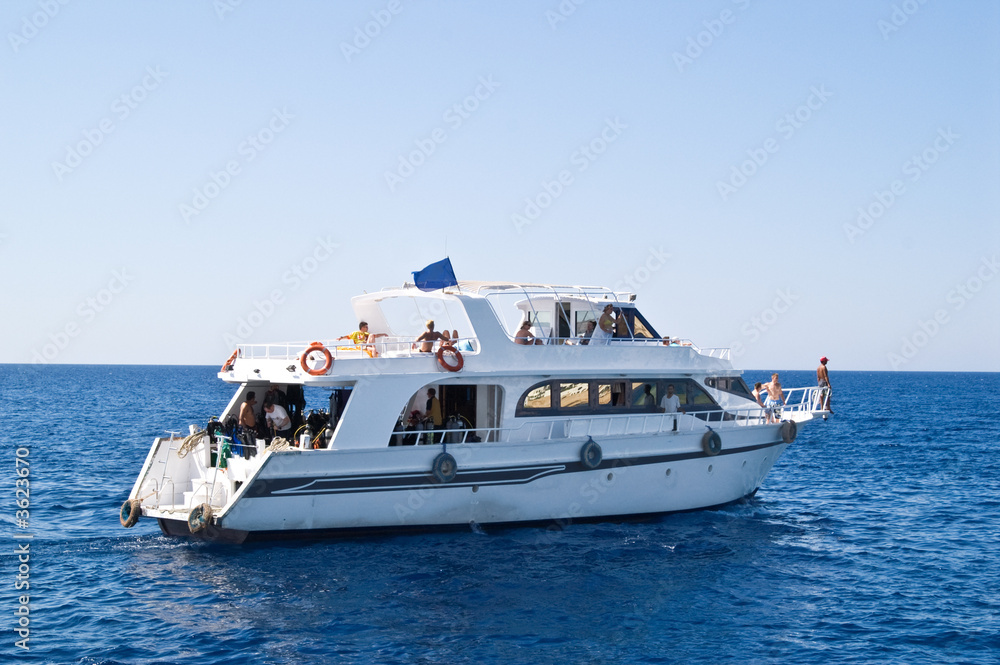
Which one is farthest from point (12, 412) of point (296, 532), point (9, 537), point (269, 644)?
point (269, 644)

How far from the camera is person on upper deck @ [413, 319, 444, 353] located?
16078mm

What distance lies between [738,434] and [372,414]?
25.9 ft

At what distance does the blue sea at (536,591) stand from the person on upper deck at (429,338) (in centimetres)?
340

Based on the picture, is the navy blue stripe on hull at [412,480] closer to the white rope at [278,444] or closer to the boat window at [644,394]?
the white rope at [278,444]

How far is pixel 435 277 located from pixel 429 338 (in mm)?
1275

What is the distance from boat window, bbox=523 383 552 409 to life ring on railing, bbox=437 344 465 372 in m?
1.70

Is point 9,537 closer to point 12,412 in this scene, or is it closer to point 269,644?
point 269,644

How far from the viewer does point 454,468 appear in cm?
1554

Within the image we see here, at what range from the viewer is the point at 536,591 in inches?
525

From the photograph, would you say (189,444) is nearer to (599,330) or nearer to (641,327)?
(599,330)

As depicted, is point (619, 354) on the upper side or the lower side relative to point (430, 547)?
upper

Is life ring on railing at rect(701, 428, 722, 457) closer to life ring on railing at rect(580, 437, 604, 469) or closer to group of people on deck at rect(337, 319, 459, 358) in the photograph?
life ring on railing at rect(580, 437, 604, 469)

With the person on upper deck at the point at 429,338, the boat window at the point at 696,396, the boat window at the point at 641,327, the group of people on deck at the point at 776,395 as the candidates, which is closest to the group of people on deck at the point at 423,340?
the person on upper deck at the point at 429,338

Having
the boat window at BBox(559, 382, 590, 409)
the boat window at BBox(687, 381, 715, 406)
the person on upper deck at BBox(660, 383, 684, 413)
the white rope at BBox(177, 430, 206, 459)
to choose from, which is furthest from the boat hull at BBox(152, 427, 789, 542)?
the white rope at BBox(177, 430, 206, 459)
